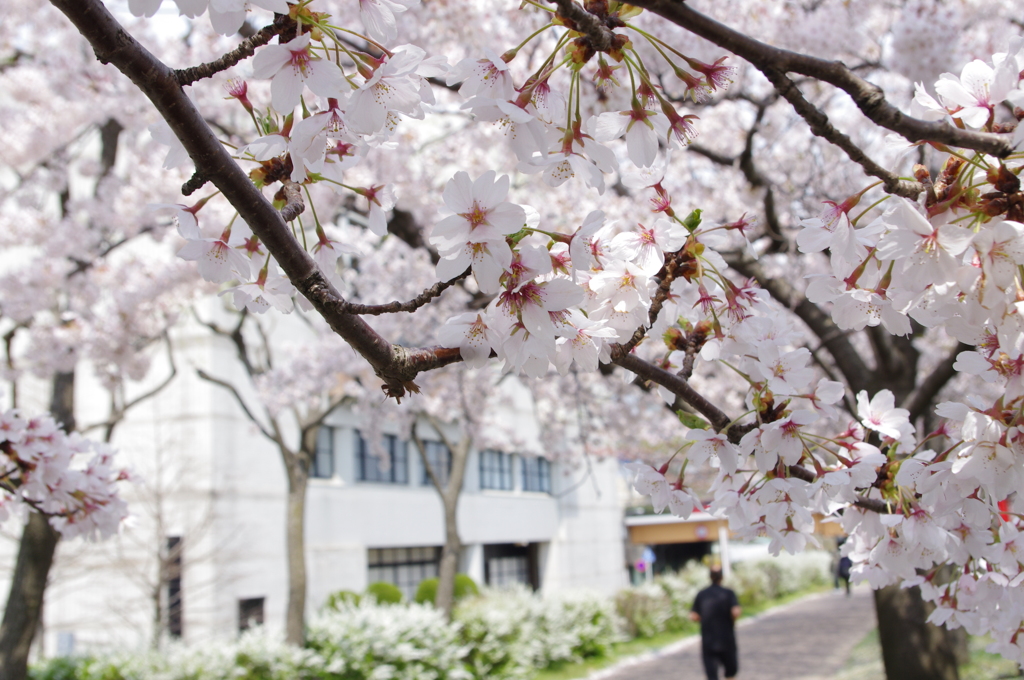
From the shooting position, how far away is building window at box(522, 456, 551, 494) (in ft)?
77.8

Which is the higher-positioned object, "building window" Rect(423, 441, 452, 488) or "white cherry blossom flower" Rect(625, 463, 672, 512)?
"building window" Rect(423, 441, 452, 488)

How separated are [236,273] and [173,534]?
13.0 m

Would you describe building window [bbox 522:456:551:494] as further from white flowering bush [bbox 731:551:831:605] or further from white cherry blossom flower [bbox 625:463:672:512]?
white cherry blossom flower [bbox 625:463:672:512]

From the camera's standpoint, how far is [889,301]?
1.41 meters

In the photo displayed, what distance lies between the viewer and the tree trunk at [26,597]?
19.6 feet

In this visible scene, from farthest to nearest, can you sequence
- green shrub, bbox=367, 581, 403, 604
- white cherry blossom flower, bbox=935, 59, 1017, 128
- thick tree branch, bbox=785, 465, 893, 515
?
green shrub, bbox=367, 581, 403, 604 → thick tree branch, bbox=785, 465, 893, 515 → white cherry blossom flower, bbox=935, 59, 1017, 128

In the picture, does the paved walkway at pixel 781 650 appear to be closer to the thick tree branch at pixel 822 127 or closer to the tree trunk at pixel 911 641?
the tree trunk at pixel 911 641

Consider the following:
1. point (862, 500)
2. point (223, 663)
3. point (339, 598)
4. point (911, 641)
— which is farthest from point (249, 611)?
point (862, 500)

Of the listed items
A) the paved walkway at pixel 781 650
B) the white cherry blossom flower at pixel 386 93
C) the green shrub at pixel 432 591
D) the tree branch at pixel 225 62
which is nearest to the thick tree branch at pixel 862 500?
the white cherry blossom flower at pixel 386 93

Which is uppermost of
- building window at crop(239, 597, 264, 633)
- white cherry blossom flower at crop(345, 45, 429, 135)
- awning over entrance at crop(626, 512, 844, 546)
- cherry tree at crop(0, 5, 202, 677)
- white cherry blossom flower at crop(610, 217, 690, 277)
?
cherry tree at crop(0, 5, 202, 677)

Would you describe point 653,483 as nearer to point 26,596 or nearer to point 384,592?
point 26,596

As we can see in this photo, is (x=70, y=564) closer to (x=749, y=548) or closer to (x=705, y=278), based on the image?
(x=705, y=278)

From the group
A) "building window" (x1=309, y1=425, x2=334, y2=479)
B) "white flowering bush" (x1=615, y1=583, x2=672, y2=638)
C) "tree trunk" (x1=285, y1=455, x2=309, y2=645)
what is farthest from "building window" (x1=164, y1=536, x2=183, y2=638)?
"white flowering bush" (x1=615, y1=583, x2=672, y2=638)

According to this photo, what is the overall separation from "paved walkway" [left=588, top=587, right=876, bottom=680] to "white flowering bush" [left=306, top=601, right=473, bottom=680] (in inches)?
130
